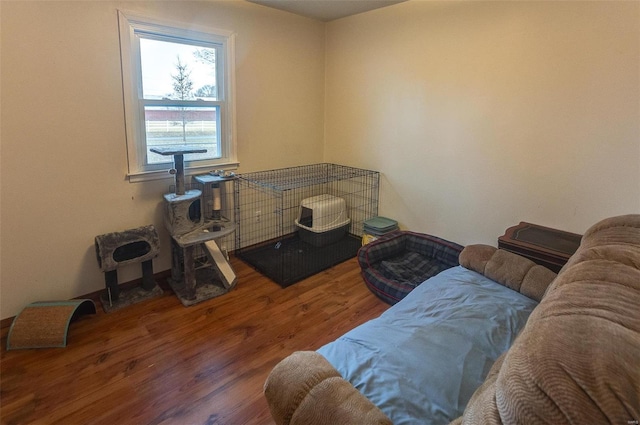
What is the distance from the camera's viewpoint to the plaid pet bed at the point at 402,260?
282cm

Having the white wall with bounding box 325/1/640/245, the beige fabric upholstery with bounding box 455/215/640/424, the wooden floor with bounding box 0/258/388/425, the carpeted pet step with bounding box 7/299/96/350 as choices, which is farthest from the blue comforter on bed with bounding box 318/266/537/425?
the carpeted pet step with bounding box 7/299/96/350

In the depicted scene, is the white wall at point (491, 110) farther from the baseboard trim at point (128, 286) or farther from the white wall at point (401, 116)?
the baseboard trim at point (128, 286)

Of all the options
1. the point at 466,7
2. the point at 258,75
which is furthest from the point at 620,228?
the point at 258,75

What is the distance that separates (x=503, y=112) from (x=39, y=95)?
3.18 meters

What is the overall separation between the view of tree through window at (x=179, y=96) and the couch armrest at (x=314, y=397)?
2.24m

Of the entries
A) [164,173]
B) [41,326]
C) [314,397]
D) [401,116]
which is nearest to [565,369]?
[314,397]

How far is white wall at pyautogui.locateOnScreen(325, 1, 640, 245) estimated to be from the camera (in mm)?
2289

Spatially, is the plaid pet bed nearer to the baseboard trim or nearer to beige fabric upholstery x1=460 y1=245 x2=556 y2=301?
beige fabric upholstery x1=460 y1=245 x2=556 y2=301

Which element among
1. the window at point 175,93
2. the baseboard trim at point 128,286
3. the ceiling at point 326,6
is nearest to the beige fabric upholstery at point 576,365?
the baseboard trim at point 128,286

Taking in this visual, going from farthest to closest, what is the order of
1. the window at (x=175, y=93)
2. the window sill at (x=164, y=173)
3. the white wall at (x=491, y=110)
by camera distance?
the window sill at (x=164, y=173)
the window at (x=175, y=93)
the white wall at (x=491, y=110)

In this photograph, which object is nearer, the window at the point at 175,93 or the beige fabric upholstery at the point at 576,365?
the beige fabric upholstery at the point at 576,365

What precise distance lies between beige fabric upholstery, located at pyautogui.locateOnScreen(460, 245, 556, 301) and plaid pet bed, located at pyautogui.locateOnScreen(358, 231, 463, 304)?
→ 554 millimetres

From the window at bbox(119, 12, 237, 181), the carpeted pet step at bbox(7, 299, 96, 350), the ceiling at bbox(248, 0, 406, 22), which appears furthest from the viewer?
the ceiling at bbox(248, 0, 406, 22)

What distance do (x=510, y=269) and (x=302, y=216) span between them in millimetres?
2160
